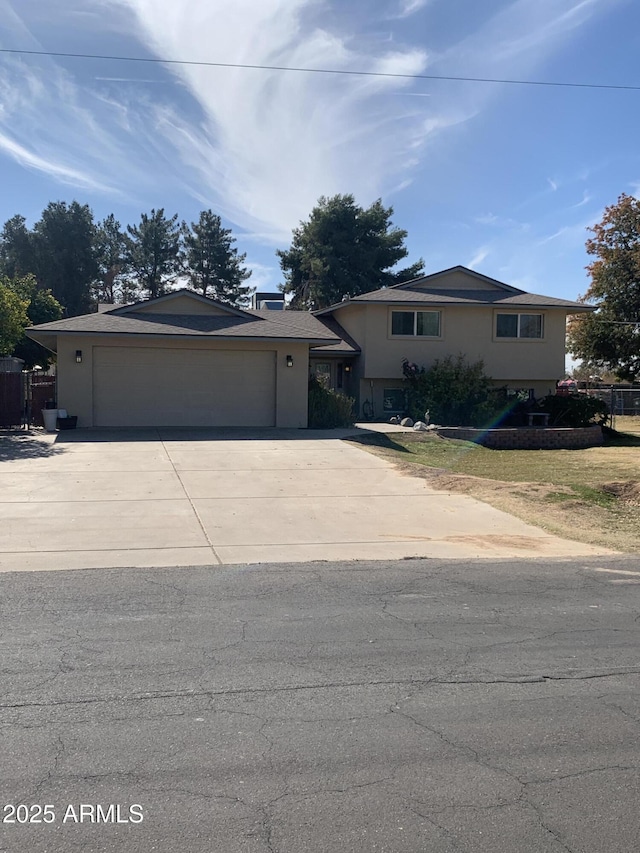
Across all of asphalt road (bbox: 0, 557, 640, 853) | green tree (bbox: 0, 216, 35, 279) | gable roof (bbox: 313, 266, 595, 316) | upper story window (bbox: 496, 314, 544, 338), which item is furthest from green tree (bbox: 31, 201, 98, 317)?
asphalt road (bbox: 0, 557, 640, 853)

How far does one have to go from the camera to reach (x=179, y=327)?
22.0 metres

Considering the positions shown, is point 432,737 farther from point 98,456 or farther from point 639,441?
point 639,441

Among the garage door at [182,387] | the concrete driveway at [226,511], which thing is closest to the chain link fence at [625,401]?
the garage door at [182,387]

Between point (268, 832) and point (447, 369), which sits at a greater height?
point (447, 369)

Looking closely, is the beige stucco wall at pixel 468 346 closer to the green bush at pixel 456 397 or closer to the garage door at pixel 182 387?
the green bush at pixel 456 397

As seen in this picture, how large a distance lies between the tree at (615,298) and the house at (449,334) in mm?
16836

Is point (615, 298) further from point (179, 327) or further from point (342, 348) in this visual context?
point (179, 327)

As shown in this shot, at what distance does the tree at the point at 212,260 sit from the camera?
56281mm

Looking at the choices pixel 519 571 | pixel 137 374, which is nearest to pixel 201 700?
pixel 519 571

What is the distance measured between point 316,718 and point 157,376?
Result: 18.6 metres

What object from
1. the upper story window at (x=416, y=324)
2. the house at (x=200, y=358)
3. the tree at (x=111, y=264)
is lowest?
the house at (x=200, y=358)

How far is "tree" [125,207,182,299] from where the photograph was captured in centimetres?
5591

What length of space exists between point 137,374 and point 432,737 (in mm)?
18963

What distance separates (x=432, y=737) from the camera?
4.15 meters
